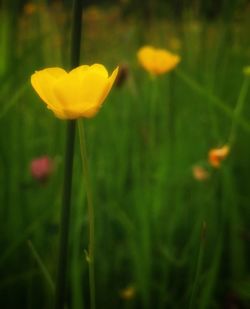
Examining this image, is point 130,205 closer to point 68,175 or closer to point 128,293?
point 128,293

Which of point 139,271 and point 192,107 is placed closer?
point 139,271

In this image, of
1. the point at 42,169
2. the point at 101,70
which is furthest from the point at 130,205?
the point at 101,70

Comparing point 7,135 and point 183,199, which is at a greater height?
point 7,135

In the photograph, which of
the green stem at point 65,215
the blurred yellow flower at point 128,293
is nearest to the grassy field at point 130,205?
the blurred yellow flower at point 128,293

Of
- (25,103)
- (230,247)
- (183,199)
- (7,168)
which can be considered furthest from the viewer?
(25,103)

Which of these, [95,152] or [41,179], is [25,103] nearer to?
[95,152]

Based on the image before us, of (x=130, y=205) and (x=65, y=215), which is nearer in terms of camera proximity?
Result: (x=65, y=215)

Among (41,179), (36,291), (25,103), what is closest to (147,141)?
(41,179)

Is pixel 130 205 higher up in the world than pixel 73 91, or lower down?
lower down
